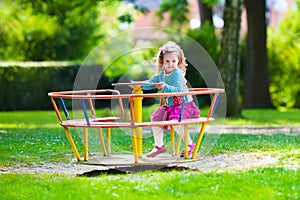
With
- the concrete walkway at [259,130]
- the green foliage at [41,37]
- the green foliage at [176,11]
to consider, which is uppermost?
the green foliage at [176,11]

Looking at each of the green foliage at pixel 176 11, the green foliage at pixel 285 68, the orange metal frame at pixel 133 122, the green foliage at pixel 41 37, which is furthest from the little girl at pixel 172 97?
the green foliage at pixel 41 37

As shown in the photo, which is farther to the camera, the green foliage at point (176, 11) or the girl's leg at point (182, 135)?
the green foliage at point (176, 11)

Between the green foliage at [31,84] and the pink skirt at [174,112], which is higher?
the pink skirt at [174,112]

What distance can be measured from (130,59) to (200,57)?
64.7 feet

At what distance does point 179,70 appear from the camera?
10.2 meters

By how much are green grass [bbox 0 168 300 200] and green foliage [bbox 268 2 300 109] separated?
21.4m

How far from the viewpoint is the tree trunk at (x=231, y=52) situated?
21.5 meters

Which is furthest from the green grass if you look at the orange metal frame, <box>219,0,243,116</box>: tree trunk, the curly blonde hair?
<box>219,0,243,116</box>: tree trunk

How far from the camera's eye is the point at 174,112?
10078 mm

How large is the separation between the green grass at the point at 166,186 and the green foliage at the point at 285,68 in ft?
70.2

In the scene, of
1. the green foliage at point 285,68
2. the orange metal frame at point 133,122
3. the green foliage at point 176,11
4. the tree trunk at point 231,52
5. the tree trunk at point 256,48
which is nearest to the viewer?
the orange metal frame at point 133,122

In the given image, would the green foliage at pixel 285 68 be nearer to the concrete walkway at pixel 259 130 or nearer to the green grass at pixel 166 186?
the concrete walkway at pixel 259 130

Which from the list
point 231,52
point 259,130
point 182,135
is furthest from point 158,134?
point 231,52

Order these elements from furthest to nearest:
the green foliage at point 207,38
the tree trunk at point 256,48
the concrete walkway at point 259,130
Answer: the tree trunk at point 256,48, the green foliage at point 207,38, the concrete walkway at point 259,130
